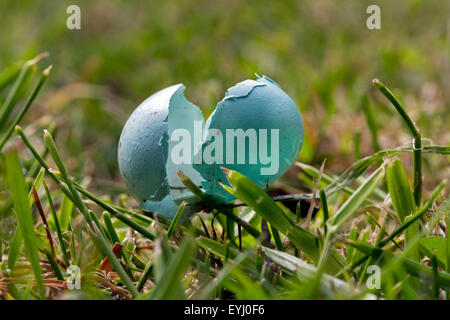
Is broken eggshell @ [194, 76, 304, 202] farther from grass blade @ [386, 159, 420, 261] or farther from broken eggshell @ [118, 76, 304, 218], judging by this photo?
grass blade @ [386, 159, 420, 261]

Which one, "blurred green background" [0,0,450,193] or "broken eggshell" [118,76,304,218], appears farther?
"blurred green background" [0,0,450,193]

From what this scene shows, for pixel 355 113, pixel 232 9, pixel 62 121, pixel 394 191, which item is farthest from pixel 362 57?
pixel 394 191

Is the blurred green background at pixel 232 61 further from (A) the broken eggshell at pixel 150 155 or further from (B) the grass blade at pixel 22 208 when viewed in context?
(B) the grass blade at pixel 22 208

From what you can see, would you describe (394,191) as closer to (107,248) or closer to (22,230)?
(107,248)

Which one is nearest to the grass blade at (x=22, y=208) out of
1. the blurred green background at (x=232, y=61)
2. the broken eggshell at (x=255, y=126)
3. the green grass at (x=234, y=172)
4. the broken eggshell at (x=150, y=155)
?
the green grass at (x=234, y=172)

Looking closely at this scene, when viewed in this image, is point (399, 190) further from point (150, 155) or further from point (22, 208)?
point (22, 208)

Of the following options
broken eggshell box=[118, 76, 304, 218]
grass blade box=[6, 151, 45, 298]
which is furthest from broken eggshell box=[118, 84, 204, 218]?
grass blade box=[6, 151, 45, 298]
